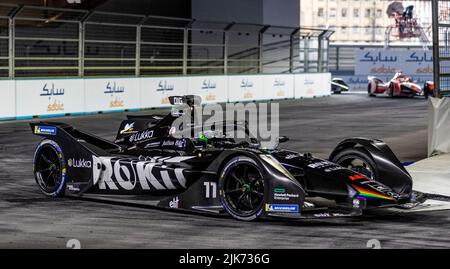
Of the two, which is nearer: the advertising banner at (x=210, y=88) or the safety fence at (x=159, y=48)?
the advertising banner at (x=210, y=88)

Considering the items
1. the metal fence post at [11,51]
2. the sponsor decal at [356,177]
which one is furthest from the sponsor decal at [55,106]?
the sponsor decal at [356,177]

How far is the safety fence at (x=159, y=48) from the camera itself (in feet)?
105

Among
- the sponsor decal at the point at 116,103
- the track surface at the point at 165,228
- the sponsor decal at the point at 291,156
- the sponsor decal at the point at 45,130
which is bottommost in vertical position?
the track surface at the point at 165,228

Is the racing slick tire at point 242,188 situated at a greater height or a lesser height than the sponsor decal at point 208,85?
lesser

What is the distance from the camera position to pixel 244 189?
8.41 meters

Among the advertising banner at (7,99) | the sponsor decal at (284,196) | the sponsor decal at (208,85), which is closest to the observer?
the sponsor decal at (284,196)

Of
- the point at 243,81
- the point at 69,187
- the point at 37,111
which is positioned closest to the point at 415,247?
the point at 69,187

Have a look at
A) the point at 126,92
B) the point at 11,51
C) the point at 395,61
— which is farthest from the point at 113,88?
the point at 395,61

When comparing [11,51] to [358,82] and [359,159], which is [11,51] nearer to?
[359,159]

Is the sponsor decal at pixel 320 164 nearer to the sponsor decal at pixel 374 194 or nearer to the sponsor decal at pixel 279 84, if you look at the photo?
the sponsor decal at pixel 374 194

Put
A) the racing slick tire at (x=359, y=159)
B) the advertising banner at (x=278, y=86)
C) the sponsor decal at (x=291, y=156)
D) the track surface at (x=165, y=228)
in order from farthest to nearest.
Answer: the advertising banner at (x=278, y=86), the racing slick tire at (x=359, y=159), the sponsor decal at (x=291, y=156), the track surface at (x=165, y=228)

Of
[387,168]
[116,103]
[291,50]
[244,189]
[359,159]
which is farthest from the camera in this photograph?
[291,50]

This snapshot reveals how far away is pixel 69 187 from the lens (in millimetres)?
9805

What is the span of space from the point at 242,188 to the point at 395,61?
3516 centimetres
